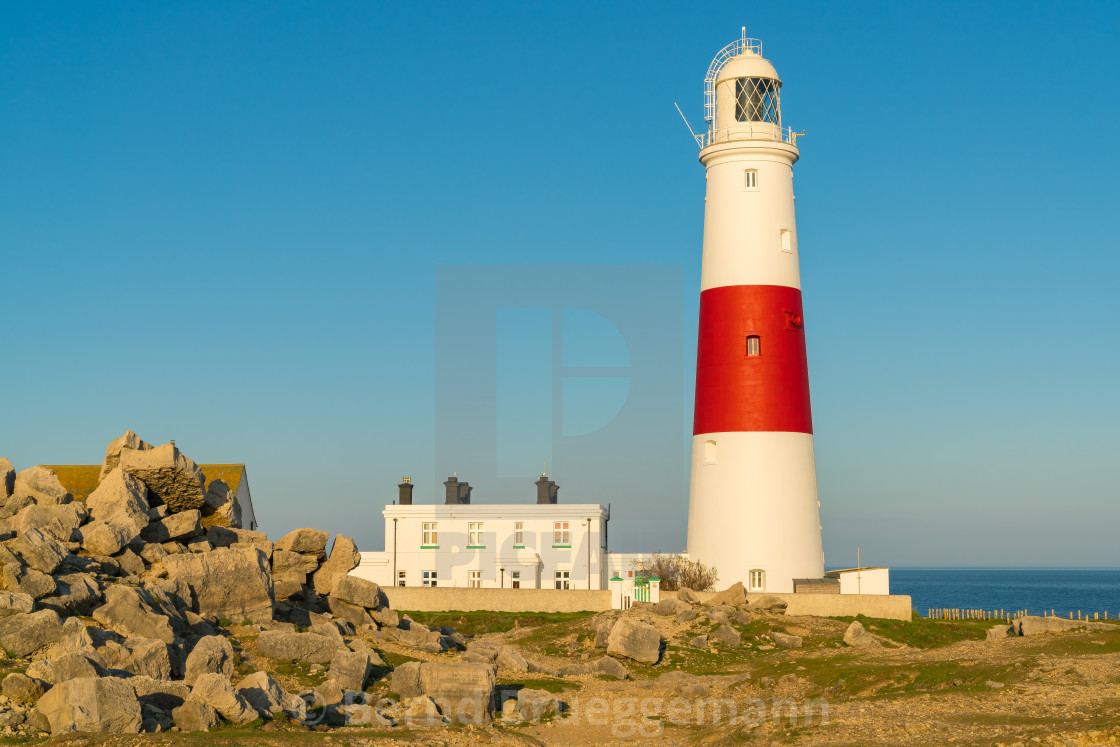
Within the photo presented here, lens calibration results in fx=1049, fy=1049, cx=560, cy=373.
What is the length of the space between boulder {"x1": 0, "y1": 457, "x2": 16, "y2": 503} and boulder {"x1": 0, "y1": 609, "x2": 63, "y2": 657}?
7.37m

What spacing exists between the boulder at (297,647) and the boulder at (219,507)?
640 cm

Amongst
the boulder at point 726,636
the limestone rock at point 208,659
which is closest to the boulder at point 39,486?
the limestone rock at point 208,659

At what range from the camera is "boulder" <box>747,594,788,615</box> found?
3772 cm

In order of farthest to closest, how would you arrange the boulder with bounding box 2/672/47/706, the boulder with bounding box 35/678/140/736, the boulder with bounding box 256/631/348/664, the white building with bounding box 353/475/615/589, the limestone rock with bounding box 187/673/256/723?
the white building with bounding box 353/475/615/589, the boulder with bounding box 256/631/348/664, the limestone rock with bounding box 187/673/256/723, the boulder with bounding box 2/672/47/706, the boulder with bounding box 35/678/140/736

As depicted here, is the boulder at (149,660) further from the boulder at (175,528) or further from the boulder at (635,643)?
the boulder at (635,643)

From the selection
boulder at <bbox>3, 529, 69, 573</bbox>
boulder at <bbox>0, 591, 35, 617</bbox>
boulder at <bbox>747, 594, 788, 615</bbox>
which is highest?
boulder at <bbox>3, 529, 69, 573</bbox>

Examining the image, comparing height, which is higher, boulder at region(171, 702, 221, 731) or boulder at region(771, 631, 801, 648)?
boulder at region(171, 702, 221, 731)

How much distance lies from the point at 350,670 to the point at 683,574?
844 inches

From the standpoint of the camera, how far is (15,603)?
1941 cm

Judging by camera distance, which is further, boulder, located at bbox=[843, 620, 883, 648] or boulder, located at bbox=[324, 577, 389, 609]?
boulder, located at bbox=[843, 620, 883, 648]

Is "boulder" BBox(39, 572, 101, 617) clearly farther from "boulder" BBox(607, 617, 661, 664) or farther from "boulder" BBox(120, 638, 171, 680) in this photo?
"boulder" BBox(607, 617, 661, 664)

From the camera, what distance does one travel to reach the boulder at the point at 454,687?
20.5m

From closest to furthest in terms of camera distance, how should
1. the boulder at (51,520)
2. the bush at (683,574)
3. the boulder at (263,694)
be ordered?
the boulder at (263,694), the boulder at (51,520), the bush at (683,574)

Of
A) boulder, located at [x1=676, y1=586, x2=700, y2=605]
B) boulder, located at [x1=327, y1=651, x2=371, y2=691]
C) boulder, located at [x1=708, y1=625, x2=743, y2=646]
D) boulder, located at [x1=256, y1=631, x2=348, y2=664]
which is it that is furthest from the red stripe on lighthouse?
boulder, located at [x1=327, y1=651, x2=371, y2=691]
